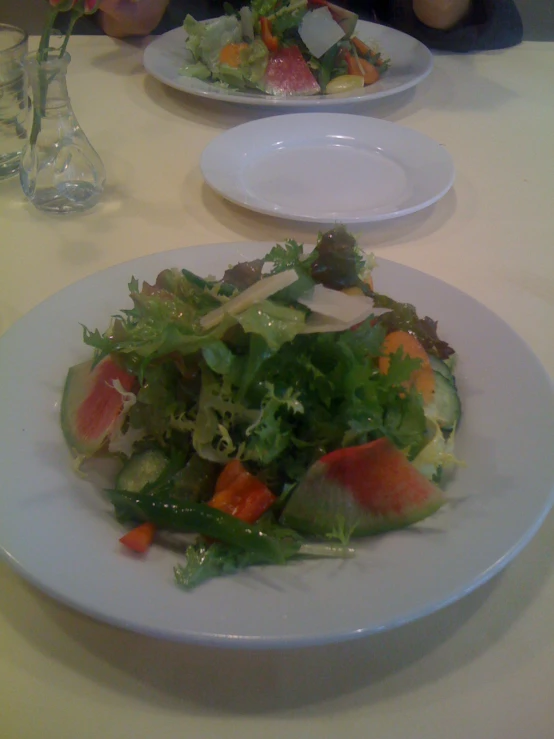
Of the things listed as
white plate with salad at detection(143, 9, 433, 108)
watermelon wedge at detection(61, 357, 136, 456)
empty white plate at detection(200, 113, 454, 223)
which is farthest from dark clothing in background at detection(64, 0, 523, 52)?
watermelon wedge at detection(61, 357, 136, 456)

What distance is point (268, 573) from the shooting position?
79cm

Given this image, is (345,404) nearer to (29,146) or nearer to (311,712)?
(311,712)

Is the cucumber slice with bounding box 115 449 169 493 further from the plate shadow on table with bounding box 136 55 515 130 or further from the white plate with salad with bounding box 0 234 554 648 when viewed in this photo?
the plate shadow on table with bounding box 136 55 515 130

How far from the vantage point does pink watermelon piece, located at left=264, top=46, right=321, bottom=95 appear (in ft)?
7.32

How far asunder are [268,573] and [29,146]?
4.45 feet

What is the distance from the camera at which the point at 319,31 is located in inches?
88.2

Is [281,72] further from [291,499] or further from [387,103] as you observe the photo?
[291,499]

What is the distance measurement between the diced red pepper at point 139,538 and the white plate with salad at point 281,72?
173cm

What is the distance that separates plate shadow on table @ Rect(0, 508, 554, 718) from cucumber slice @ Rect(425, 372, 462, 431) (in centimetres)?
28

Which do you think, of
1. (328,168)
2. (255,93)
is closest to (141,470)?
(328,168)

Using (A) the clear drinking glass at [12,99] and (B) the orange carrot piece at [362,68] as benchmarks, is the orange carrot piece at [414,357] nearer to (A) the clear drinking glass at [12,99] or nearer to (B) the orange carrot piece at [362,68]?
(A) the clear drinking glass at [12,99]

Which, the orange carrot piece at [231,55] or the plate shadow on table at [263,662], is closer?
the plate shadow on table at [263,662]

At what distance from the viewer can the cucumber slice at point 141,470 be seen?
3.07 feet

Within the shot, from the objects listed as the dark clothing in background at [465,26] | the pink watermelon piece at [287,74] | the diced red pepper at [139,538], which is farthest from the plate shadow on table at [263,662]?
the dark clothing in background at [465,26]
